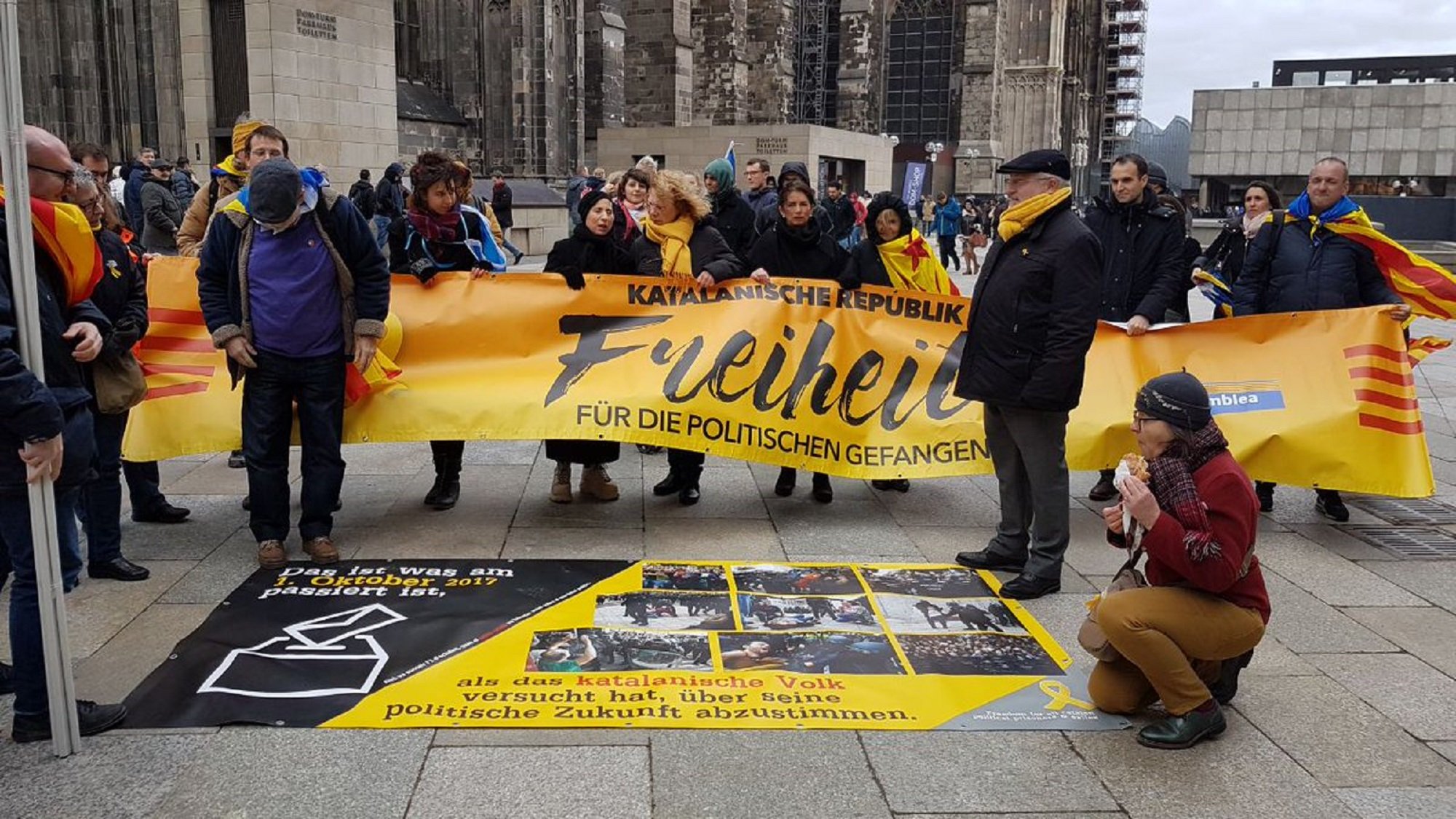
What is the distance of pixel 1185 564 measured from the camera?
11.8 ft

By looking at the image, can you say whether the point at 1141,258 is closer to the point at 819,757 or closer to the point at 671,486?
the point at 671,486

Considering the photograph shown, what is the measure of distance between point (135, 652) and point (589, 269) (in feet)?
10.7

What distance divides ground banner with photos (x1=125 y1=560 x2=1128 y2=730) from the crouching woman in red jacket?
1.05 ft

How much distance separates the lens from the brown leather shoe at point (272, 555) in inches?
212

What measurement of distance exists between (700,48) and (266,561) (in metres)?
34.6

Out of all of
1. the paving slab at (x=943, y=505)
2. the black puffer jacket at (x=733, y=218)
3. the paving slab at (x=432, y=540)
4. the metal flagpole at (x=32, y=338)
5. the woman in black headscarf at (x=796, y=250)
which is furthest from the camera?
the black puffer jacket at (x=733, y=218)

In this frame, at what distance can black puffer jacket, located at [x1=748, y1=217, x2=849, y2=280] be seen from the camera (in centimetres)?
693

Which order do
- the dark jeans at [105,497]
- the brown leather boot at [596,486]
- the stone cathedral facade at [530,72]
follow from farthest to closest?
the stone cathedral facade at [530,72], the brown leather boot at [596,486], the dark jeans at [105,497]

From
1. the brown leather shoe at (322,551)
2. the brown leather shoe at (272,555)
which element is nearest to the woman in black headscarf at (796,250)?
the brown leather shoe at (322,551)

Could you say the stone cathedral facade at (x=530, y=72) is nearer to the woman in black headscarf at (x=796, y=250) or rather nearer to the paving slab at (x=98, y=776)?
the woman in black headscarf at (x=796, y=250)

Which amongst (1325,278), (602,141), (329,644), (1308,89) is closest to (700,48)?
(602,141)

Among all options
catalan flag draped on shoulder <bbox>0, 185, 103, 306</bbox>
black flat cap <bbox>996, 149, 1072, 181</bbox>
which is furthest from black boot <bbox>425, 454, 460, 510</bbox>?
black flat cap <bbox>996, 149, 1072, 181</bbox>

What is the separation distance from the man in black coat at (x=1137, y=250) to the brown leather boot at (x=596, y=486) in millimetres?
3047

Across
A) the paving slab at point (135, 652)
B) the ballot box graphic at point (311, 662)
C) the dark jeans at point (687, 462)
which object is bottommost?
the paving slab at point (135, 652)
